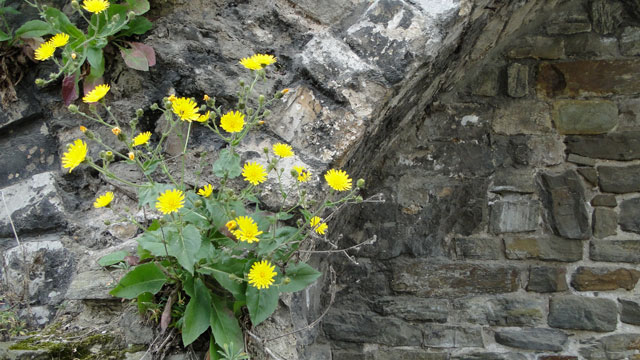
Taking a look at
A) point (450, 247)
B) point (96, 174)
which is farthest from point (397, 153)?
point (96, 174)

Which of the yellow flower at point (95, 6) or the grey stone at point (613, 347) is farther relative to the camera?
the grey stone at point (613, 347)

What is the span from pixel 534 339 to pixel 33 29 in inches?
92.5

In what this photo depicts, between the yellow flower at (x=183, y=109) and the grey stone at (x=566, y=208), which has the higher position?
the yellow flower at (x=183, y=109)

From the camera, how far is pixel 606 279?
254cm

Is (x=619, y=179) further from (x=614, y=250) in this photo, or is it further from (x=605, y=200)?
(x=614, y=250)

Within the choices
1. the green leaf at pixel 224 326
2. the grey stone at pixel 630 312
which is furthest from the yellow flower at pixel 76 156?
the grey stone at pixel 630 312

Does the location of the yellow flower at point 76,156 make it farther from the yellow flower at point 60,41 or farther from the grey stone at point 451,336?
the grey stone at point 451,336

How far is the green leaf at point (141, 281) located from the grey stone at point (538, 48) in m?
2.08

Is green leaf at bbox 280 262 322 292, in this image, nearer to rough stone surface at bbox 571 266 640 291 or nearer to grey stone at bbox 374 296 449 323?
grey stone at bbox 374 296 449 323

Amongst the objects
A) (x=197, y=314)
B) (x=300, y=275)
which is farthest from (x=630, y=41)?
(x=197, y=314)

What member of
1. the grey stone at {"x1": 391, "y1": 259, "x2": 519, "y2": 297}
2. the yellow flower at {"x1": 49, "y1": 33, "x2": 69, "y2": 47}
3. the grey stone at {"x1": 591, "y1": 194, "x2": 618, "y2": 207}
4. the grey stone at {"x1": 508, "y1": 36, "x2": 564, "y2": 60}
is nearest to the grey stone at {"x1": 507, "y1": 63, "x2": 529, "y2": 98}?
the grey stone at {"x1": 508, "y1": 36, "x2": 564, "y2": 60}

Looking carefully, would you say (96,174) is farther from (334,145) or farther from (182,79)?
(334,145)

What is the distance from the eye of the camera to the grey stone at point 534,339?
2.50 metres

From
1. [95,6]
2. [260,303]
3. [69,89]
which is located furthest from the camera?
[69,89]
